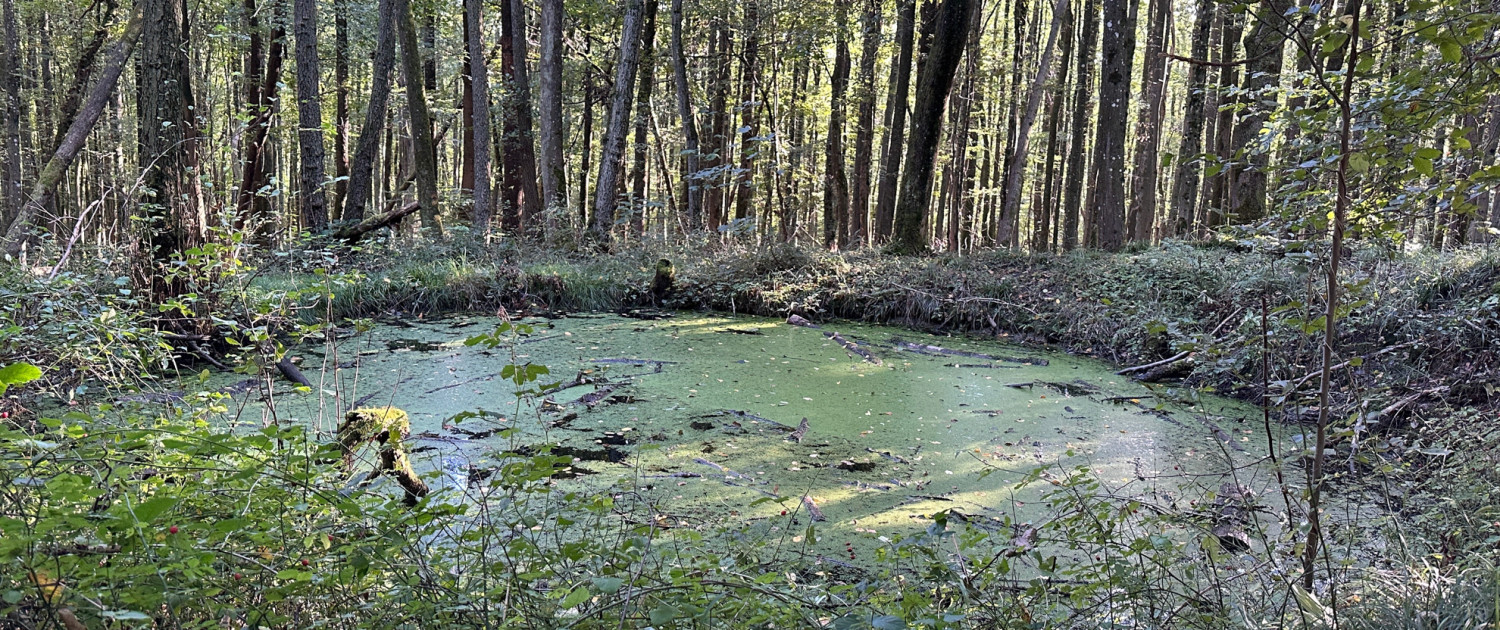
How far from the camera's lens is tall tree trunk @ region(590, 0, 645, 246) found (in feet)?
29.1

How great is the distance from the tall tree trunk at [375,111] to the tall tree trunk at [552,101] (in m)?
1.78

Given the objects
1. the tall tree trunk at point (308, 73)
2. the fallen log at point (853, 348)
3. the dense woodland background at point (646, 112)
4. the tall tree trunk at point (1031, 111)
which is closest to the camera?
the dense woodland background at point (646, 112)

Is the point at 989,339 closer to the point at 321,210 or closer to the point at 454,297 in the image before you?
the point at 454,297

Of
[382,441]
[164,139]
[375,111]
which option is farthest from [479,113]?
[382,441]

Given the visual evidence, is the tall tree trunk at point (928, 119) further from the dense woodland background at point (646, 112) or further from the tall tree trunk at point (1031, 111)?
the tall tree trunk at point (1031, 111)

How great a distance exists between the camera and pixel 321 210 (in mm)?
9094

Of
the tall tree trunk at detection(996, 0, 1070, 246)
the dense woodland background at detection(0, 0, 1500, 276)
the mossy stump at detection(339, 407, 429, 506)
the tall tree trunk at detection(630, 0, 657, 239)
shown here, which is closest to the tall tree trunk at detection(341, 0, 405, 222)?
the dense woodland background at detection(0, 0, 1500, 276)

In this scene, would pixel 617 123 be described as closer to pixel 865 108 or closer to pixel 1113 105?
pixel 865 108

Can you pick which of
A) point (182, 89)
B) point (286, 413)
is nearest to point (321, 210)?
point (182, 89)

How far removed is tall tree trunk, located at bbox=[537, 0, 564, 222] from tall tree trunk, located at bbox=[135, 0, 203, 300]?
514 cm

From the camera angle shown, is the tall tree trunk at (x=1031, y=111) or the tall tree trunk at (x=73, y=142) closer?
the tall tree trunk at (x=73, y=142)

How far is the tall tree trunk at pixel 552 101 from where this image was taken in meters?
9.52

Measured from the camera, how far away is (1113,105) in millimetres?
8109

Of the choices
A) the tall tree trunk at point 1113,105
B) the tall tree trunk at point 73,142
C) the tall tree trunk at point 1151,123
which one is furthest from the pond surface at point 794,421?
the tall tree trunk at point 1151,123
